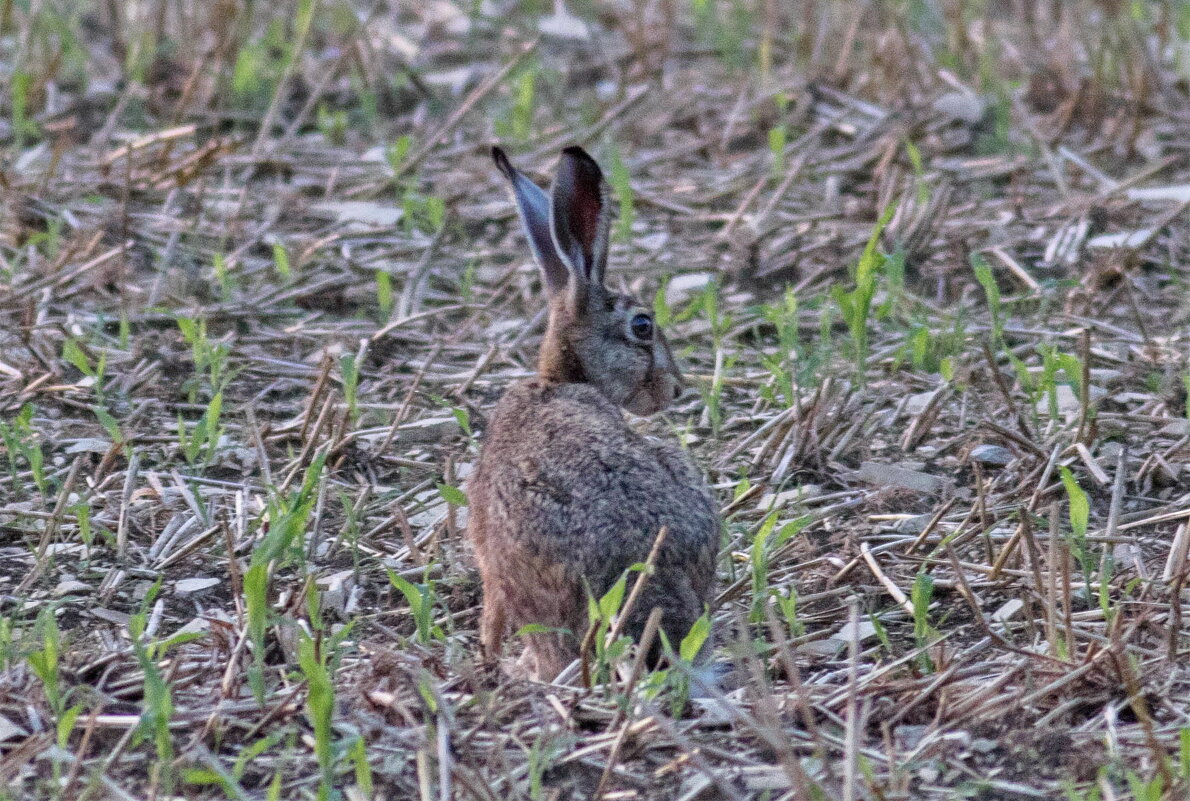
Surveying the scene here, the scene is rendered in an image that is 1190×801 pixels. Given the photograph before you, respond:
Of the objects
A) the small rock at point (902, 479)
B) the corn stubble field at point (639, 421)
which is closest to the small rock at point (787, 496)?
the corn stubble field at point (639, 421)

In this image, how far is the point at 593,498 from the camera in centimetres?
373

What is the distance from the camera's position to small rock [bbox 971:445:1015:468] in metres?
5.01

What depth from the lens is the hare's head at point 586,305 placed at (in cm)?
486

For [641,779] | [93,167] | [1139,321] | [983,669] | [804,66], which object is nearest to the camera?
[641,779]

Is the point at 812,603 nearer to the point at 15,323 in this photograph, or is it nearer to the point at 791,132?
the point at 15,323

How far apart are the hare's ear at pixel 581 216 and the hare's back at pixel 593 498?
3.12 ft

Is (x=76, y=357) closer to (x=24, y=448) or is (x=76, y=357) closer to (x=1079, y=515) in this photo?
(x=24, y=448)

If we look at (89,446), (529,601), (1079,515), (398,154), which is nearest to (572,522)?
(529,601)

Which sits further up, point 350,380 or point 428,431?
point 350,380

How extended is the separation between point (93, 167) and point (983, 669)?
5159 mm

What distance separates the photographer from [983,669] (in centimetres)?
368

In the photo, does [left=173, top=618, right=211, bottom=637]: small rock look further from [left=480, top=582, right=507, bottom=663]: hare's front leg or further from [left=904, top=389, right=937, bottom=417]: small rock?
[left=904, top=389, right=937, bottom=417]: small rock

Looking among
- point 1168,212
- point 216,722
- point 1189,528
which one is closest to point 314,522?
point 216,722

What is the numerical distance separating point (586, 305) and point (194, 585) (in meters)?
1.41
